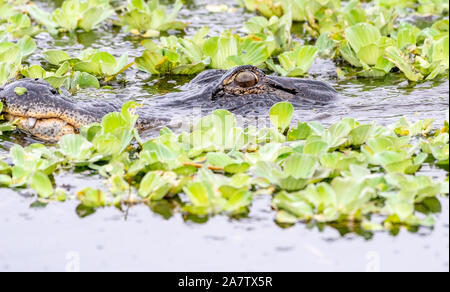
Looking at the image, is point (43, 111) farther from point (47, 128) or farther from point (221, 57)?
point (221, 57)

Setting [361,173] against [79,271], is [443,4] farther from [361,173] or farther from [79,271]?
[79,271]

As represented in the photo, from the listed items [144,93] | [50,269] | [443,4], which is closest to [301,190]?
[50,269]

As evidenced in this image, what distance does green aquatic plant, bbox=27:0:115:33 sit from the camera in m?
8.72

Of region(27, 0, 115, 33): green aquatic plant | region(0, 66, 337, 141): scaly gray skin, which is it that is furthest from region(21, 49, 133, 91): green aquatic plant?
region(27, 0, 115, 33): green aquatic plant

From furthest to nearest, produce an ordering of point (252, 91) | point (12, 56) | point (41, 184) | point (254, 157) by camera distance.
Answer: point (12, 56) → point (252, 91) → point (254, 157) → point (41, 184)

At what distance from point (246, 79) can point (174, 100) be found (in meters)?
0.61

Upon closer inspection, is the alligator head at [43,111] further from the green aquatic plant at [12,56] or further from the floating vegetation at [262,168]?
the green aquatic plant at [12,56]

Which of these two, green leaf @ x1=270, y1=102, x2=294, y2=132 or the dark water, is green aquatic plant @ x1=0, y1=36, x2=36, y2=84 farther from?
green leaf @ x1=270, y1=102, x2=294, y2=132

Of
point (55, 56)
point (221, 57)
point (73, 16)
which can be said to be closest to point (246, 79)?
point (221, 57)

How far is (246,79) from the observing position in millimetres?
6133

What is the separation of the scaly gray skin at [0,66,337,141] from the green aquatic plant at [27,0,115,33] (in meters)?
2.66

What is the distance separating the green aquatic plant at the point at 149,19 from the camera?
28.8 feet

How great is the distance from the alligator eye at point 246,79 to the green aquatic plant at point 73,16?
3.17 m

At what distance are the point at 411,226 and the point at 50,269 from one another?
1.82 metres
